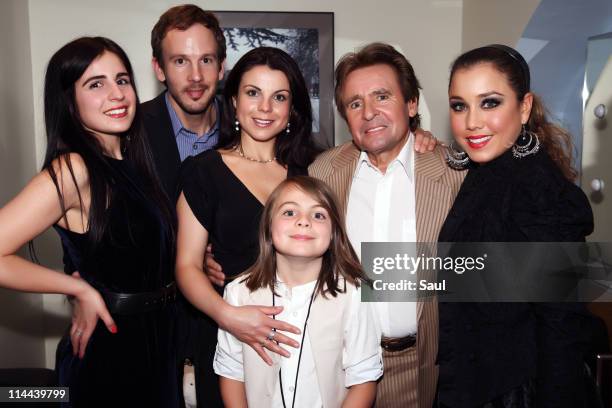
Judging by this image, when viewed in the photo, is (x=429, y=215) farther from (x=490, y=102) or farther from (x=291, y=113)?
(x=291, y=113)

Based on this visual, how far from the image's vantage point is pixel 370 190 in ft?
6.49

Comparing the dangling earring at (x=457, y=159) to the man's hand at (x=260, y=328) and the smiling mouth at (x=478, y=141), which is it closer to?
the smiling mouth at (x=478, y=141)

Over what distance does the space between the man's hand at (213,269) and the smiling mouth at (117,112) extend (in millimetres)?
537

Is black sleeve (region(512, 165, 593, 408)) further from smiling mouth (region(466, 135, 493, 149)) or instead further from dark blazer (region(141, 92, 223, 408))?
dark blazer (region(141, 92, 223, 408))

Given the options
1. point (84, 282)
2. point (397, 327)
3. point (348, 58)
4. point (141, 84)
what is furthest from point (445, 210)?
point (141, 84)

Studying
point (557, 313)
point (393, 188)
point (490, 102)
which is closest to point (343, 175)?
point (393, 188)

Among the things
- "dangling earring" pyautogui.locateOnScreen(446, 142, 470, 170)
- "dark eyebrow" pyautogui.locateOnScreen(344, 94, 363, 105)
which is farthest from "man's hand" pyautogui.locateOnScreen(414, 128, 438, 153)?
"dark eyebrow" pyautogui.locateOnScreen(344, 94, 363, 105)

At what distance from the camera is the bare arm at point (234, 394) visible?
1.66 meters

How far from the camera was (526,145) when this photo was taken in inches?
57.2

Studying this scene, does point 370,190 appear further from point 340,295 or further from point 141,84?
point 141,84

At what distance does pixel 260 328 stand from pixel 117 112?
820 millimetres

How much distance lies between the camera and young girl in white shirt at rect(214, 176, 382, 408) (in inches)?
62.5

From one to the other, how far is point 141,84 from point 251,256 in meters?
2.07

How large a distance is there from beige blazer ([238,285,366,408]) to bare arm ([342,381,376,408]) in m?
0.02
